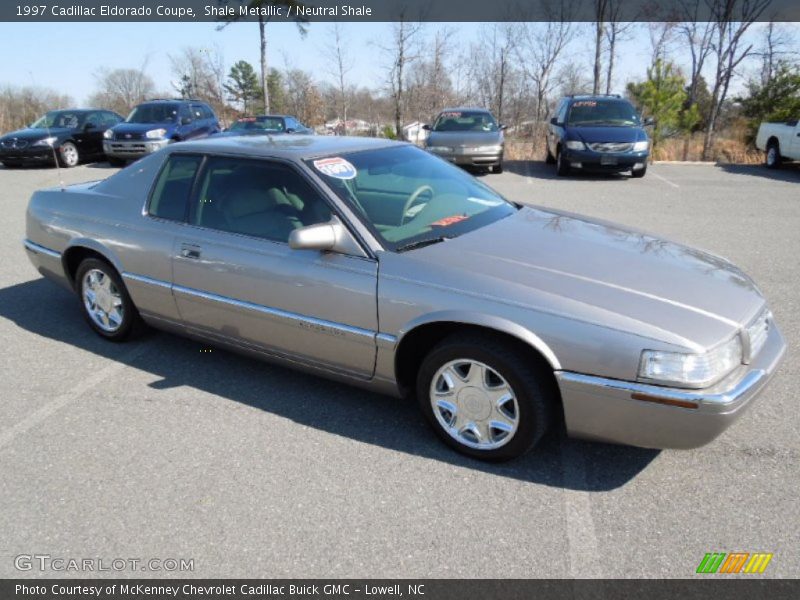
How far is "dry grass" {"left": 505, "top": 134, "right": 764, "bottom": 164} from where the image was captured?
57.5 ft

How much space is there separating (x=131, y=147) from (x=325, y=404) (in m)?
14.0

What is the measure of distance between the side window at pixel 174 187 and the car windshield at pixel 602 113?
→ 11196 millimetres

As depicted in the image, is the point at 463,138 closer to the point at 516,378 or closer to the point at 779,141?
the point at 779,141

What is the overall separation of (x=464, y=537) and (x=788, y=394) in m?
2.34

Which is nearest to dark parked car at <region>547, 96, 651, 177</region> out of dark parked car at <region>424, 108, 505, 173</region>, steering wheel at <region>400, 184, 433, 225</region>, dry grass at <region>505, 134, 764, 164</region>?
dark parked car at <region>424, 108, 505, 173</region>

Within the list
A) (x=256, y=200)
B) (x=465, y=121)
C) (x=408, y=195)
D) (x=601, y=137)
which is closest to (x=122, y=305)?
(x=256, y=200)

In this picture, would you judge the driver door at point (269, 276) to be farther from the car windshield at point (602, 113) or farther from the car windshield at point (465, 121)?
the car windshield at point (602, 113)

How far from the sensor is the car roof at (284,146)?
3.73m

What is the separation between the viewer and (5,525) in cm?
272

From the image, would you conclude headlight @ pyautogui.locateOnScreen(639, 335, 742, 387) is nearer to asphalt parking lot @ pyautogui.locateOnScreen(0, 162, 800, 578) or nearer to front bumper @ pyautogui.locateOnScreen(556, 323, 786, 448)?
front bumper @ pyautogui.locateOnScreen(556, 323, 786, 448)

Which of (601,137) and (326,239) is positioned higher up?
(601,137)

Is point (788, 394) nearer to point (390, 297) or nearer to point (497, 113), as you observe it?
point (390, 297)

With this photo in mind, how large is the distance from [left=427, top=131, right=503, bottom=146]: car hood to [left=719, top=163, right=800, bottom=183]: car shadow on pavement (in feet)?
19.3

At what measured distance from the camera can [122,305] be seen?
4.43 m
